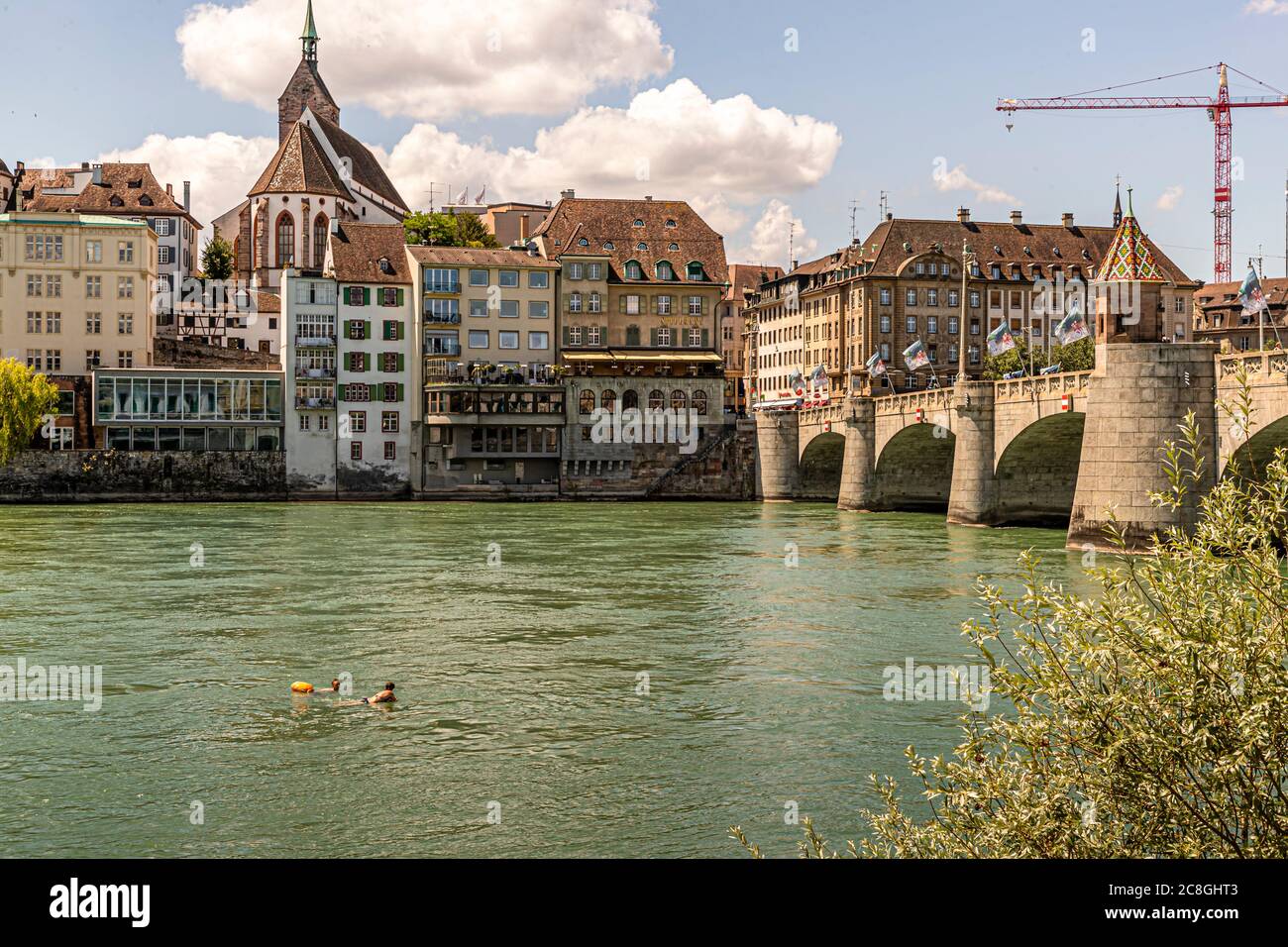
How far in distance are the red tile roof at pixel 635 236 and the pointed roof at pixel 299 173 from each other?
30188 mm

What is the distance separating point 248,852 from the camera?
46.3 feet

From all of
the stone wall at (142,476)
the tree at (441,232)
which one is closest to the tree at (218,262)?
the tree at (441,232)

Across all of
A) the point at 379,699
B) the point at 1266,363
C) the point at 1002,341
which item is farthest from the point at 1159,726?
the point at 1002,341

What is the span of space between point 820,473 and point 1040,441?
31.1 meters

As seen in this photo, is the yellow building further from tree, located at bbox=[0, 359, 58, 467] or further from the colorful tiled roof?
the colorful tiled roof

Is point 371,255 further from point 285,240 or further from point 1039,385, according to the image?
point 1039,385

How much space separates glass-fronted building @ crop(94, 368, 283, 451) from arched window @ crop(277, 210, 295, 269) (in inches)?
1352

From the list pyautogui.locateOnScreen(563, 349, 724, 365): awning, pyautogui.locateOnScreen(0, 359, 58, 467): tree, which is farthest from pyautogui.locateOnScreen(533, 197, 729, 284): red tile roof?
pyautogui.locateOnScreen(0, 359, 58, 467): tree

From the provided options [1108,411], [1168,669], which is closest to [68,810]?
[1168,669]

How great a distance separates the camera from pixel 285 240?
122562 millimetres

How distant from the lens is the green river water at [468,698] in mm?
15430
